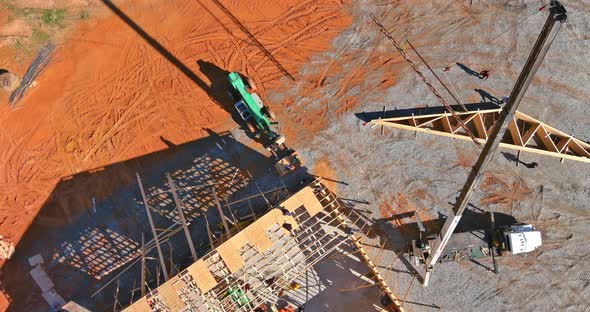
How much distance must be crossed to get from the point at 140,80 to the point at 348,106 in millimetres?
10060

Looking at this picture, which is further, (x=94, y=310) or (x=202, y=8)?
(x=202, y=8)

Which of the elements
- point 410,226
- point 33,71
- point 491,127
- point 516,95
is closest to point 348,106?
point 410,226

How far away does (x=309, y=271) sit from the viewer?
19.5m

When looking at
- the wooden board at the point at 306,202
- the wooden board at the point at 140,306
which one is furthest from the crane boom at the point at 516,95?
the wooden board at the point at 140,306

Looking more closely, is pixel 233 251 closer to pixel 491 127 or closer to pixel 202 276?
pixel 202 276

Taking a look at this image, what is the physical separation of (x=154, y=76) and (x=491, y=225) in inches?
677

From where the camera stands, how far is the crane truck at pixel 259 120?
19.2 meters

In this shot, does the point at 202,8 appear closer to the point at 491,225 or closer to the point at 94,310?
the point at 94,310

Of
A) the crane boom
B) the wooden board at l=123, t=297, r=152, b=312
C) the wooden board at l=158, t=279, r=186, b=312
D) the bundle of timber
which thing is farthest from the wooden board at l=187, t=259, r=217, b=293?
the bundle of timber

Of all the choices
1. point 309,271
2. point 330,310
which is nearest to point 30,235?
point 309,271

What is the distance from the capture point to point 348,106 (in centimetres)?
1998

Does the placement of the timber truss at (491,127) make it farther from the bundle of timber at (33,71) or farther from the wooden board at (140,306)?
the bundle of timber at (33,71)

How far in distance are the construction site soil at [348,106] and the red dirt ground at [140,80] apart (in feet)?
0.18

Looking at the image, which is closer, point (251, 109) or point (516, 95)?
point (516, 95)
